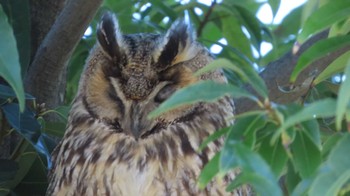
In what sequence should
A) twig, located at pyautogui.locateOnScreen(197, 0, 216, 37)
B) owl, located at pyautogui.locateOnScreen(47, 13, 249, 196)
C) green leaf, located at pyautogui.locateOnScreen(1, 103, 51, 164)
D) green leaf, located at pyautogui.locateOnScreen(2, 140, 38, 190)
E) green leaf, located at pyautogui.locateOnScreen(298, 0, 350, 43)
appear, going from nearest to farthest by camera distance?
green leaf, located at pyautogui.locateOnScreen(298, 0, 350, 43) → green leaf, located at pyautogui.locateOnScreen(1, 103, 51, 164) → owl, located at pyautogui.locateOnScreen(47, 13, 249, 196) → green leaf, located at pyautogui.locateOnScreen(2, 140, 38, 190) → twig, located at pyautogui.locateOnScreen(197, 0, 216, 37)

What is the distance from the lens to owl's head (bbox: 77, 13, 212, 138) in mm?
2336

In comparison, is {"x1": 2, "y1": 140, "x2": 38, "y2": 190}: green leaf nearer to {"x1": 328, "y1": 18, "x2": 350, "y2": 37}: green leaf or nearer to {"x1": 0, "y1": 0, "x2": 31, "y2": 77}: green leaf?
{"x1": 0, "y1": 0, "x2": 31, "y2": 77}: green leaf

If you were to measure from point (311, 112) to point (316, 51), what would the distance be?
0.78 ft

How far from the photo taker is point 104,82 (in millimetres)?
2461

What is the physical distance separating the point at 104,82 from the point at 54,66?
0.21 meters

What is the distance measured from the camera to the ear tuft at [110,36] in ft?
7.87

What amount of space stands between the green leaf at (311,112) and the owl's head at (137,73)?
919 mm

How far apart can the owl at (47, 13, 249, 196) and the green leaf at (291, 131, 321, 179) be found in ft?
2.65

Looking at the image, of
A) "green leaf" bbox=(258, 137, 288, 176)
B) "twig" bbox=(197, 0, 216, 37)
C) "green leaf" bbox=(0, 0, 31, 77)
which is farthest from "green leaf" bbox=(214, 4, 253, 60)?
"green leaf" bbox=(258, 137, 288, 176)

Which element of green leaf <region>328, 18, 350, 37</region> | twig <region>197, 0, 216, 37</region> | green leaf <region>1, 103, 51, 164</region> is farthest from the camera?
twig <region>197, 0, 216, 37</region>

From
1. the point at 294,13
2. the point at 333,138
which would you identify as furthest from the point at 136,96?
the point at 294,13

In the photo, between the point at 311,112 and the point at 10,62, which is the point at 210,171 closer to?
the point at 311,112

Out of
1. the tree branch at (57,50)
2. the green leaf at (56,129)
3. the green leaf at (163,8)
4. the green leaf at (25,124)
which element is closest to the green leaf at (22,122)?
the green leaf at (25,124)

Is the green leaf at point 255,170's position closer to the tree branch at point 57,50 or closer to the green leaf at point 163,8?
the tree branch at point 57,50
